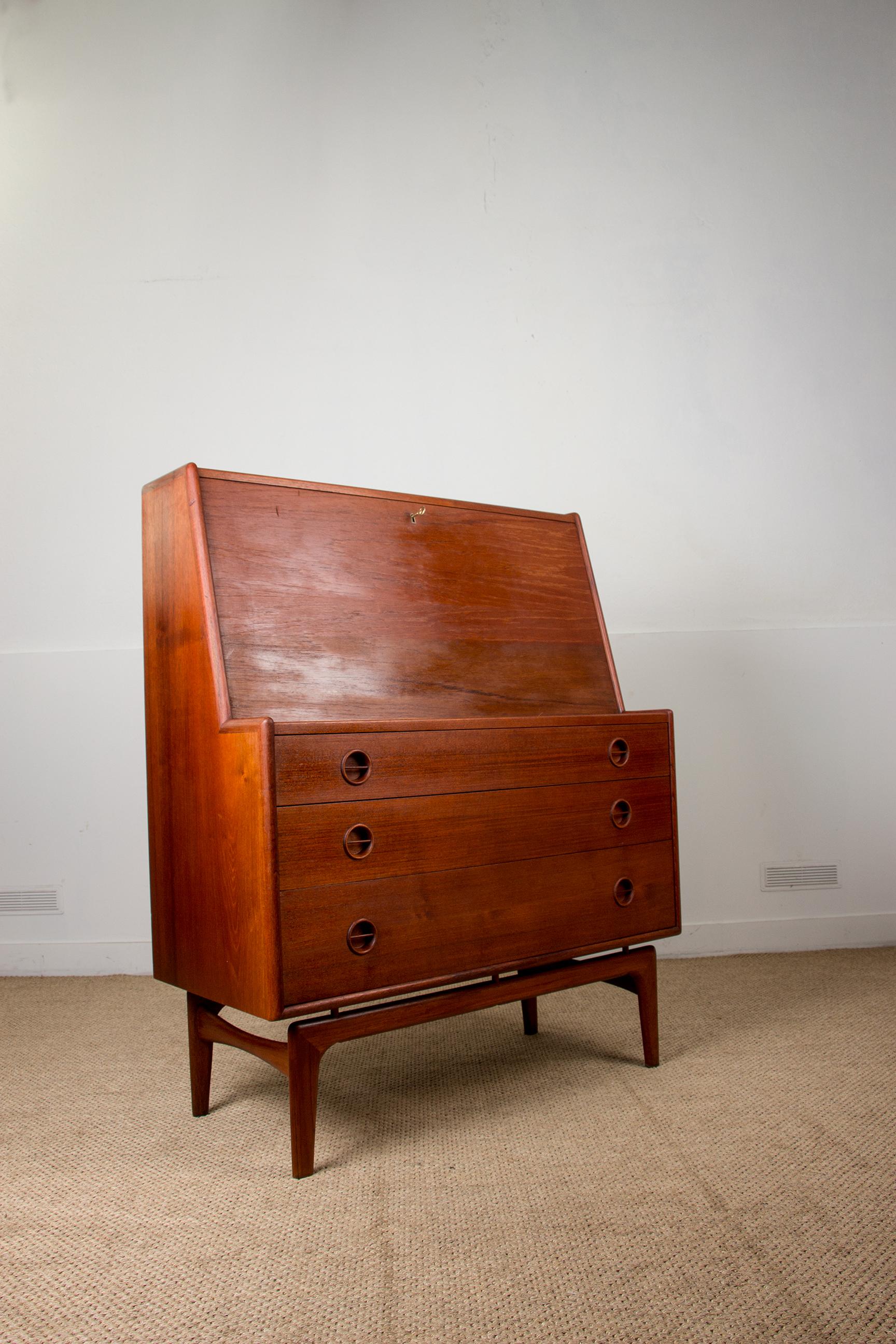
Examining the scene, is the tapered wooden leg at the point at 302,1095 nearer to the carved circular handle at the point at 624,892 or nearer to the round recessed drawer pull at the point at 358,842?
the round recessed drawer pull at the point at 358,842

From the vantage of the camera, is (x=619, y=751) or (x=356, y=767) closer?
(x=356, y=767)

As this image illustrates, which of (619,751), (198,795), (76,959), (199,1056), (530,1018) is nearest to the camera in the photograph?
(198,795)

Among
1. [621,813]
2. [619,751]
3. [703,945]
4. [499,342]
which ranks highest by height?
[499,342]

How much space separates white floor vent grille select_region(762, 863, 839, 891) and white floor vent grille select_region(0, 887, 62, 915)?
2.13 meters

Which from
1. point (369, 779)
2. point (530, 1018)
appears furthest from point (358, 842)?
point (530, 1018)

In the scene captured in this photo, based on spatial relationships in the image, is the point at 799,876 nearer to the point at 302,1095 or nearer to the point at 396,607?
the point at 396,607

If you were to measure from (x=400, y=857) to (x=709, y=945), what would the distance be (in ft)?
5.63

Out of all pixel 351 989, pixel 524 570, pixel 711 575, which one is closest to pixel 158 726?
pixel 351 989

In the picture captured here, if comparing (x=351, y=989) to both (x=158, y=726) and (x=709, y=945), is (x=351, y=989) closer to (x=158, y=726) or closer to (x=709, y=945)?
(x=158, y=726)

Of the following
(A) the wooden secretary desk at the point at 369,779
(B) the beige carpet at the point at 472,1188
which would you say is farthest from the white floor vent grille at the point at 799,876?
(A) the wooden secretary desk at the point at 369,779

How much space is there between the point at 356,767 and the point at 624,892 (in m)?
0.69

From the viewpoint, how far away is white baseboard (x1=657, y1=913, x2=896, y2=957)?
287 cm

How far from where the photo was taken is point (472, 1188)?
1410 mm

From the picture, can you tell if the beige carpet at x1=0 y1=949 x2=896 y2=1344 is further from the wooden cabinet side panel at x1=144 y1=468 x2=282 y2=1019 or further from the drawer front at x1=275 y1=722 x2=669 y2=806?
the drawer front at x1=275 y1=722 x2=669 y2=806
